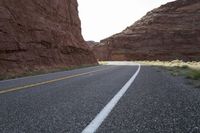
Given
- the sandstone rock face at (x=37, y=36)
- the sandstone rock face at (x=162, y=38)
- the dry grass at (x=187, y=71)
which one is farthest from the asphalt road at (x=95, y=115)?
the sandstone rock face at (x=162, y=38)

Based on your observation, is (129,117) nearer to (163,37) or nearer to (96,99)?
(96,99)

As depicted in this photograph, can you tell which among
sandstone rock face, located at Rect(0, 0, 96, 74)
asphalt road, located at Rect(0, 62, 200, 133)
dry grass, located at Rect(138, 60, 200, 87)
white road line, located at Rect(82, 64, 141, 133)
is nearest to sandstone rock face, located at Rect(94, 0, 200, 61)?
sandstone rock face, located at Rect(0, 0, 96, 74)

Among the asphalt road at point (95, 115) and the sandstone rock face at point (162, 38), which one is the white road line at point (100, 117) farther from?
the sandstone rock face at point (162, 38)

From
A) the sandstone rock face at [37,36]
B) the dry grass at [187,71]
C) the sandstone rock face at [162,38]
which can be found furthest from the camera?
the sandstone rock face at [162,38]

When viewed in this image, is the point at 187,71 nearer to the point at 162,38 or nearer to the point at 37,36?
the point at 37,36

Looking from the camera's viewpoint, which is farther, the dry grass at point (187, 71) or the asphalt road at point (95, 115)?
the dry grass at point (187, 71)

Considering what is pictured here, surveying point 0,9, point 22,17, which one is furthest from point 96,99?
point 22,17

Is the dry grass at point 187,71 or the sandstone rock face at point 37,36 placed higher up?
the sandstone rock face at point 37,36

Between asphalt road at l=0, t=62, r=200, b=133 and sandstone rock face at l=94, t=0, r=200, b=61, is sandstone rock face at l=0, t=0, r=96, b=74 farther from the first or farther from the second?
sandstone rock face at l=94, t=0, r=200, b=61

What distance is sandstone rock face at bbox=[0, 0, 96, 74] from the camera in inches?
959

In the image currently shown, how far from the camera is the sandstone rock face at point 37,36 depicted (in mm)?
24361

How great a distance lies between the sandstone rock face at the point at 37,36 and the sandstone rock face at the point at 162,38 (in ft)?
186

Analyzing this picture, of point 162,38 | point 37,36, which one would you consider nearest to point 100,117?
point 37,36

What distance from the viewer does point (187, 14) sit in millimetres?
106125
